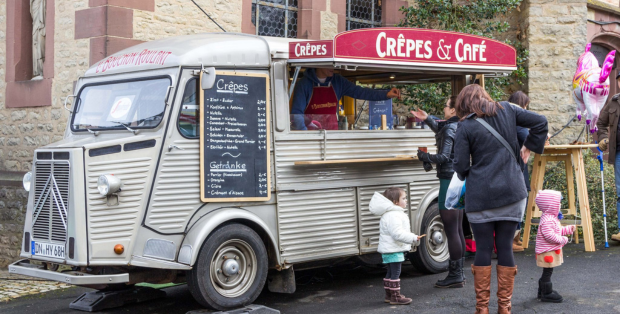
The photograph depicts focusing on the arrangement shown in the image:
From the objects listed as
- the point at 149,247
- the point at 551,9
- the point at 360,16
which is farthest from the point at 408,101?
the point at 149,247

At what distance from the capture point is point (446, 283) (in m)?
7.35

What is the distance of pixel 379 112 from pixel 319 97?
0.98 meters

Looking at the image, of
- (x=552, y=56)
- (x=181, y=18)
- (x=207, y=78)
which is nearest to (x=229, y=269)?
(x=207, y=78)

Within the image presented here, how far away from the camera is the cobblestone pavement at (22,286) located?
809 cm

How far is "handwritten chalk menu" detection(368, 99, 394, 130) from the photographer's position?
8.20 metres

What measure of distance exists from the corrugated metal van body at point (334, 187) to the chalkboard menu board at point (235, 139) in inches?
9.2

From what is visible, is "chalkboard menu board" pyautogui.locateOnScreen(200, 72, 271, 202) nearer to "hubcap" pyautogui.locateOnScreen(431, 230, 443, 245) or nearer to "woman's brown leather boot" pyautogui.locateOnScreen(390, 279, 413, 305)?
"woman's brown leather boot" pyautogui.locateOnScreen(390, 279, 413, 305)

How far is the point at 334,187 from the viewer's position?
723 cm

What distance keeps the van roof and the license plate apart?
1.72 metres

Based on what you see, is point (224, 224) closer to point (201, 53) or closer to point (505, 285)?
point (201, 53)

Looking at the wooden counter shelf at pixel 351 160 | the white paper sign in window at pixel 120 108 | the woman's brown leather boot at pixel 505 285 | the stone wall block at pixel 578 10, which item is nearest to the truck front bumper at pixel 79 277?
the white paper sign in window at pixel 120 108

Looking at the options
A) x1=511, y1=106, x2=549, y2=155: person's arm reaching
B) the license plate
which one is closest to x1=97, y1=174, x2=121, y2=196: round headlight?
the license plate

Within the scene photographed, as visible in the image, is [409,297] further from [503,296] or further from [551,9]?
[551,9]

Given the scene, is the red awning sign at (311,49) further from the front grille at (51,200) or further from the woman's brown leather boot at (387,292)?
the front grille at (51,200)
